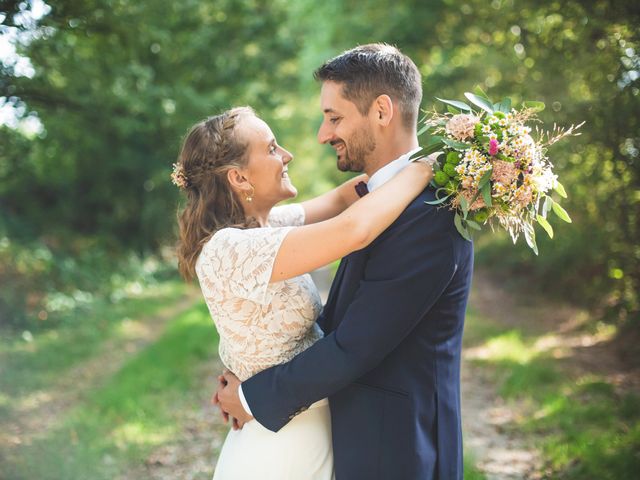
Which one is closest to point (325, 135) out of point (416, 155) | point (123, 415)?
point (416, 155)

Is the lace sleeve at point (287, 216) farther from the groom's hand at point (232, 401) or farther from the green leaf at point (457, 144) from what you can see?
the green leaf at point (457, 144)

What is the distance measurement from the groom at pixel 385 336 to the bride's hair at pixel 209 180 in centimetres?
40

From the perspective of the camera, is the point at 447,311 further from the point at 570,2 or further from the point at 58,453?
the point at 570,2

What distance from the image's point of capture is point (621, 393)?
641 cm

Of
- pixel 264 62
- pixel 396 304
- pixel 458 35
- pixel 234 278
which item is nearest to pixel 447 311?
pixel 396 304

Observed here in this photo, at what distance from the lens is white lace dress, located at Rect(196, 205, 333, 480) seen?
7.89 ft

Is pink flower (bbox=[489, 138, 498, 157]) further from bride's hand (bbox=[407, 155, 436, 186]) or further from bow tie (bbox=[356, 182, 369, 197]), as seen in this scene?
bow tie (bbox=[356, 182, 369, 197])

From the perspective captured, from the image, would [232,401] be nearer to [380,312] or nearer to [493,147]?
[380,312]

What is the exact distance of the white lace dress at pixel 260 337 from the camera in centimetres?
240

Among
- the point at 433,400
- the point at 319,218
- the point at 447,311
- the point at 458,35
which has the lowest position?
the point at 433,400

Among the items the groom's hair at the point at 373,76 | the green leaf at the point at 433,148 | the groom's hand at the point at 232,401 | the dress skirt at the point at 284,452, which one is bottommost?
the dress skirt at the point at 284,452

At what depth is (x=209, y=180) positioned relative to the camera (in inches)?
108

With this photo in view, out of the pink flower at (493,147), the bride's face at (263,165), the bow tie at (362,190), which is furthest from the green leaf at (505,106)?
the bride's face at (263,165)

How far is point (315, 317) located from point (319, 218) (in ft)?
2.97
